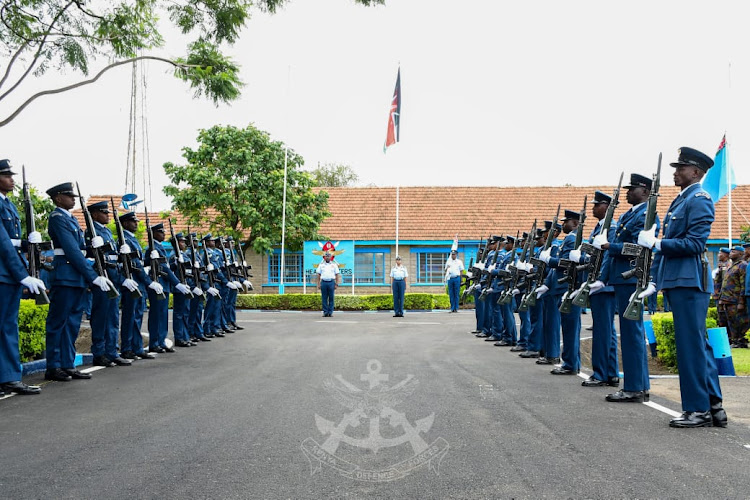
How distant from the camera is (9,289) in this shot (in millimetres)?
7398

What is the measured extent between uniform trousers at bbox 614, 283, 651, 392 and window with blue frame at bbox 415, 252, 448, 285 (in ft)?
85.5

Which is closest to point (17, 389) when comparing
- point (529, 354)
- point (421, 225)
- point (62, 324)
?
point (62, 324)

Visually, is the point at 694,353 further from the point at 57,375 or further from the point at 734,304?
the point at 734,304

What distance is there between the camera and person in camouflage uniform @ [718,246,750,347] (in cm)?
1407

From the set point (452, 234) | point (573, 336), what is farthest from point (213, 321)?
point (452, 234)

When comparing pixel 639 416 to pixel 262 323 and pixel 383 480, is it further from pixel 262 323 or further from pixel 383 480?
pixel 262 323

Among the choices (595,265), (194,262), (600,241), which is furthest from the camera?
(194,262)

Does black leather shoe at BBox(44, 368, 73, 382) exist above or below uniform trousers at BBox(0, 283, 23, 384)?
below

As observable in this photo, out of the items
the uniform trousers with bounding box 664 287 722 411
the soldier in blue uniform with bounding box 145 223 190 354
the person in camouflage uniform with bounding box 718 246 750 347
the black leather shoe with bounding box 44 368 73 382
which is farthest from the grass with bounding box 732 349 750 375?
the soldier in blue uniform with bounding box 145 223 190 354

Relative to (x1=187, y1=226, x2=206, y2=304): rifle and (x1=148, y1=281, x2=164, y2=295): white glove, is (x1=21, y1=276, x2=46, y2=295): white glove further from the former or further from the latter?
(x1=187, y1=226, x2=206, y2=304): rifle

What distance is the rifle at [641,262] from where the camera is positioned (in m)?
6.41

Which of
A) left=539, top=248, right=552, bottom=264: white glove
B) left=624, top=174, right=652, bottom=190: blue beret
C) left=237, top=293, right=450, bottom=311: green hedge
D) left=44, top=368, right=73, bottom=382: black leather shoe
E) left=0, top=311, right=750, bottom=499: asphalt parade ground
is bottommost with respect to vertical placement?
left=0, top=311, right=750, bottom=499: asphalt parade ground

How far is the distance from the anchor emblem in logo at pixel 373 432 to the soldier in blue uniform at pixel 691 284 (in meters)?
2.22

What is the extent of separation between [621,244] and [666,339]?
4.32 m
